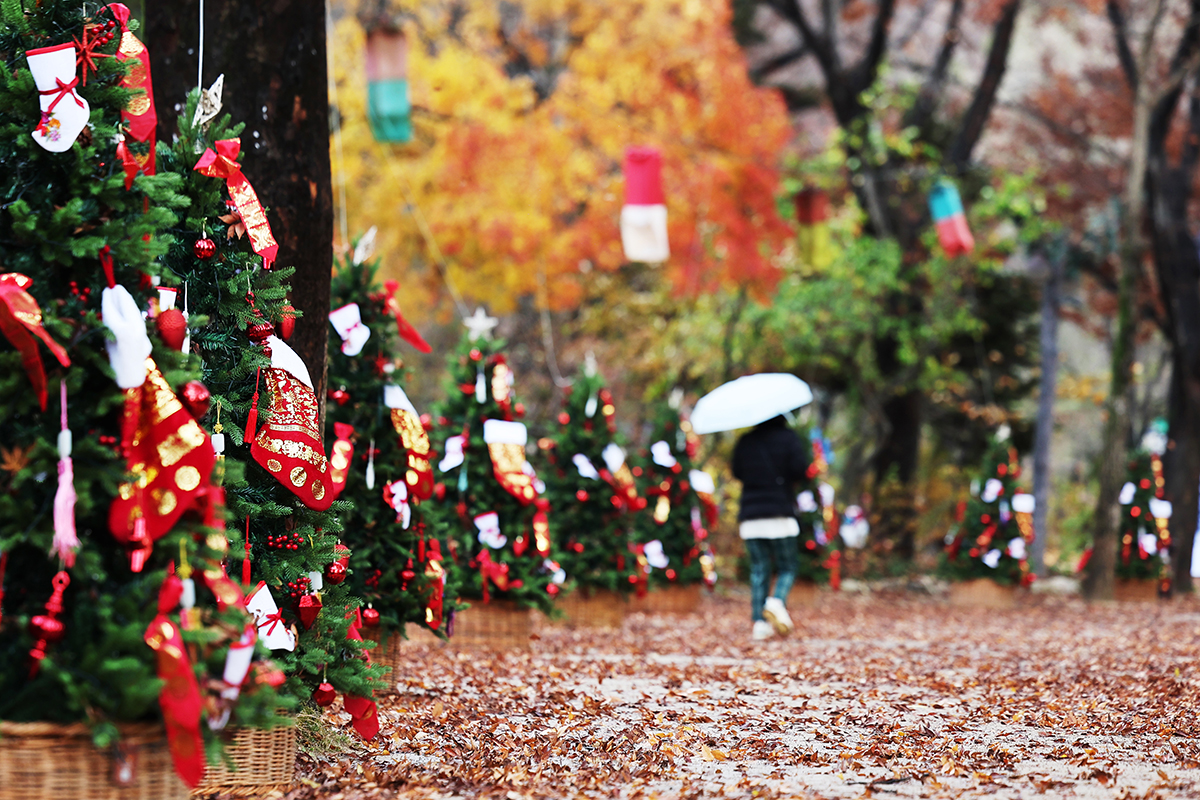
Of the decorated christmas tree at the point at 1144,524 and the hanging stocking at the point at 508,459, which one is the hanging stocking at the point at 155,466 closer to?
the hanging stocking at the point at 508,459

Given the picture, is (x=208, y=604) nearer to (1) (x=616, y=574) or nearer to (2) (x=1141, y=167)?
(1) (x=616, y=574)

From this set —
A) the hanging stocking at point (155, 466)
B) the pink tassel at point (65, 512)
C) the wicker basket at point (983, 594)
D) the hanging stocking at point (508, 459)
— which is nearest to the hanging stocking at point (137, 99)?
the hanging stocking at point (155, 466)

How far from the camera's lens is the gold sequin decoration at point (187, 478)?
4102 mm

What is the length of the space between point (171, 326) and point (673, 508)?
38.9ft

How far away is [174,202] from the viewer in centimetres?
445

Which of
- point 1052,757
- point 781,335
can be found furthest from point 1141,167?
point 1052,757

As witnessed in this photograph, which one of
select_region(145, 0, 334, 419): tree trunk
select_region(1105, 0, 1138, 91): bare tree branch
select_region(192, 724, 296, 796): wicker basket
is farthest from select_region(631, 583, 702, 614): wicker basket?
select_region(192, 724, 296, 796): wicker basket

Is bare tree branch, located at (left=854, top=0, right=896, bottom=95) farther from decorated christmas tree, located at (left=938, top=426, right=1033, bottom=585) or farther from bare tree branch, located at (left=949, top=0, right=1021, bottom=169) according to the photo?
decorated christmas tree, located at (left=938, top=426, right=1033, bottom=585)

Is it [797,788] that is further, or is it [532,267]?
[532,267]

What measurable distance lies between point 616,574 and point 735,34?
14.4 meters

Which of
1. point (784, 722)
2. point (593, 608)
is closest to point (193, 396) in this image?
point (784, 722)

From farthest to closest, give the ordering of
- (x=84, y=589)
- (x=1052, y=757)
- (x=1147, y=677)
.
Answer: (x=1147, y=677) < (x=1052, y=757) < (x=84, y=589)

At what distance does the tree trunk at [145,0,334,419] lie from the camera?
607cm

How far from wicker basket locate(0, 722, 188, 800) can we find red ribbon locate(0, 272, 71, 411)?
3.04 feet
